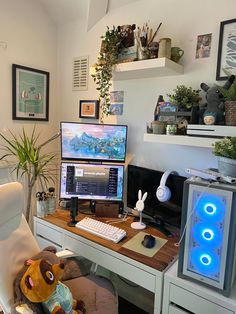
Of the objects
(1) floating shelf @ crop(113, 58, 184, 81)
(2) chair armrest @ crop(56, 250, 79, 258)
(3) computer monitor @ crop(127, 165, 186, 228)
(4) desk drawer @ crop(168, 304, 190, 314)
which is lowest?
(4) desk drawer @ crop(168, 304, 190, 314)

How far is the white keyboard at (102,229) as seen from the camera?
1.56m

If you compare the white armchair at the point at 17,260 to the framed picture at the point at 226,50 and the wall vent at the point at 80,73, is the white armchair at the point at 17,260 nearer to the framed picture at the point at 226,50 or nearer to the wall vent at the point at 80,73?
the wall vent at the point at 80,73

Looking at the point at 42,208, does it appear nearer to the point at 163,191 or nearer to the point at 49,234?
the point at 49,234

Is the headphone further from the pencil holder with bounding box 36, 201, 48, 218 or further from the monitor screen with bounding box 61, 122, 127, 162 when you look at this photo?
the pencil holder with bounding box 36, 201, 48, 218

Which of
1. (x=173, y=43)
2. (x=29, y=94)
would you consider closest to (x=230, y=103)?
(x=173, y=43)

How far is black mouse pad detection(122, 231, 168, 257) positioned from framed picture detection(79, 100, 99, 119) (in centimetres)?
117

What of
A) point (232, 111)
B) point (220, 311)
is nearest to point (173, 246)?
point (220, 311)

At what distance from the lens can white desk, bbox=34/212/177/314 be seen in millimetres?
1307

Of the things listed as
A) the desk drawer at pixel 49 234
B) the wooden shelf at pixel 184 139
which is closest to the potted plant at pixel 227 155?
the wooden shelf at pixel 184 139

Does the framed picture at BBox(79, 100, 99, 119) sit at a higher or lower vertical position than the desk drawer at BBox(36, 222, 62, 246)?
A: higher

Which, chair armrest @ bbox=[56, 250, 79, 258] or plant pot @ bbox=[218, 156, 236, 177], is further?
chair armrest @ bbox=[56, 250, 79, 258]

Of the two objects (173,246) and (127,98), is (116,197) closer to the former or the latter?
(173,246)

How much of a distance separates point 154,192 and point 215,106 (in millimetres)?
749

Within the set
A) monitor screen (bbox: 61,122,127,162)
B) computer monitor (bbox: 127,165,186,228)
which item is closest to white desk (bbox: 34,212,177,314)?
computer monitor (bbox: 127,165,186,228)
